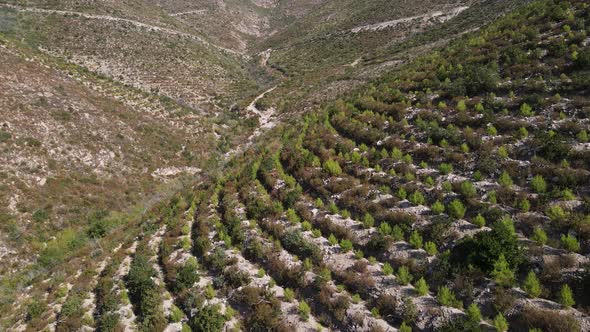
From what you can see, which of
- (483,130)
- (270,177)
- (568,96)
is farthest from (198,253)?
(568,96)

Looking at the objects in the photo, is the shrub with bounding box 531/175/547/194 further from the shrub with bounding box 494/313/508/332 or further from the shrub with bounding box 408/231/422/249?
the shrub with bounding box 494/313/508/332

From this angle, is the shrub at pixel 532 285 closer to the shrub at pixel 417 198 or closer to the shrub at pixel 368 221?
the shrub at pixel 417 198

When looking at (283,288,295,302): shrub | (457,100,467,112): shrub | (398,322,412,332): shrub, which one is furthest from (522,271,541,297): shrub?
(457,100,467,112): shrub

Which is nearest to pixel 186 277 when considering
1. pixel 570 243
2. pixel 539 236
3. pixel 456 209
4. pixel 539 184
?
pixel 456 209

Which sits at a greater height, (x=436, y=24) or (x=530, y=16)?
(x=530, y=16)

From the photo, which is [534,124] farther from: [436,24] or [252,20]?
[252,20]

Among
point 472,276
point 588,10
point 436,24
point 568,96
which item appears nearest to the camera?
point 472,276
